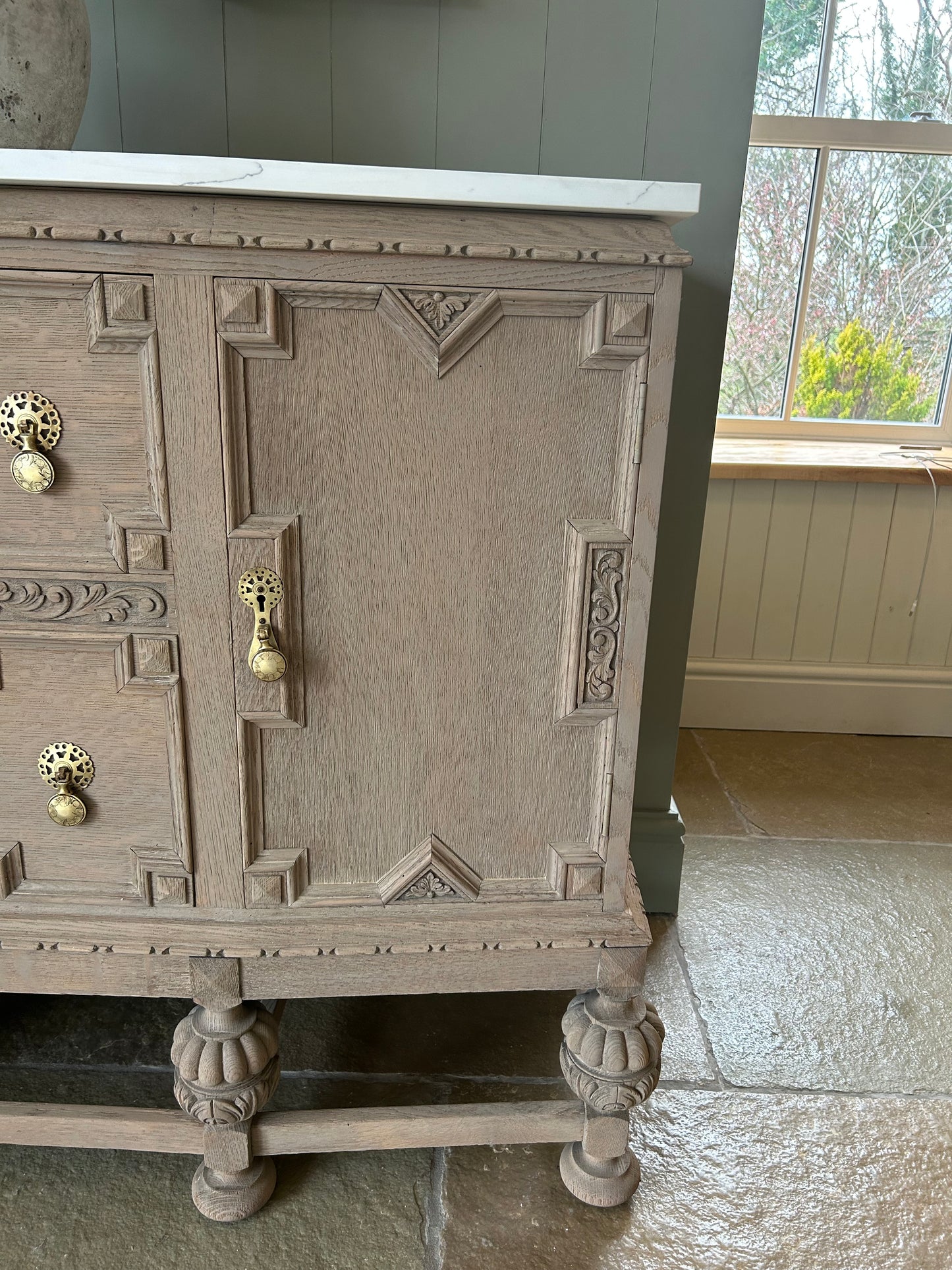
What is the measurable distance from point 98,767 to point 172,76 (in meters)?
0.99

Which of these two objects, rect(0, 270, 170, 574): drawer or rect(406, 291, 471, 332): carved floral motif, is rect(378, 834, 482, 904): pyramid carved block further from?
rect(406, 291, 471, 332): carved floral motif

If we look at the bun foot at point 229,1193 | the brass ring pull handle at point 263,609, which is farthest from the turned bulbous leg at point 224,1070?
the brass ring pull handle at point 263,609

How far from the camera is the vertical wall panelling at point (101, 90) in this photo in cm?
132

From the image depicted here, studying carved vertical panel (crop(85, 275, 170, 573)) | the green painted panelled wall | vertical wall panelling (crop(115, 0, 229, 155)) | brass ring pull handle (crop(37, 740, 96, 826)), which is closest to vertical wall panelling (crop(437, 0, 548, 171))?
the green painted panelled wall

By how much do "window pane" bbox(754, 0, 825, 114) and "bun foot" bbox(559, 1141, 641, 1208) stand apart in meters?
2.35

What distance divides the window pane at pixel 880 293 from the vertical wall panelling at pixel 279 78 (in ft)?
5.18

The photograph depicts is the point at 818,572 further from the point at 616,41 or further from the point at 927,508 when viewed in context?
the point at 616,41

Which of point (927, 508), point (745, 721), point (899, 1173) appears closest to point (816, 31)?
point (927, 508)

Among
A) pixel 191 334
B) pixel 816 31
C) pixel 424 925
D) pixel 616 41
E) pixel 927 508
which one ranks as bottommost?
pixel 424 925

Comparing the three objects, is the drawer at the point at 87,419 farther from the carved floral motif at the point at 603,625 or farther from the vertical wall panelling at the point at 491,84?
the vertical wall panelling at the point at 491,84

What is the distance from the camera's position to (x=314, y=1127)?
3.71 ft

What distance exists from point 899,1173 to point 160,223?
1.43 meters

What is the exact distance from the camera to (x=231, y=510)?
941 mm

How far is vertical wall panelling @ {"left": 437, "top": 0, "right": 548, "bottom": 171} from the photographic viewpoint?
53.1 inches
